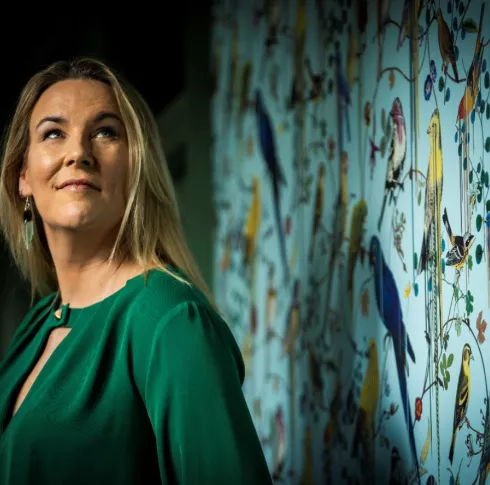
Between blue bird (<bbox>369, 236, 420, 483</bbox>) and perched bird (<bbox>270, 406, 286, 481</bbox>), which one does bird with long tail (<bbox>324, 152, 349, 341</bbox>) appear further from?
perched bird (<bbox>270, 406, 286, 481</bbox>)

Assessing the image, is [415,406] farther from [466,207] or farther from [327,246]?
[327,246]

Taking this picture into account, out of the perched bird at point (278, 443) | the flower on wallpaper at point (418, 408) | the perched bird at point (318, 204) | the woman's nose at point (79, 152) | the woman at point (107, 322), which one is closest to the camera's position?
the woman at point (107, 322)

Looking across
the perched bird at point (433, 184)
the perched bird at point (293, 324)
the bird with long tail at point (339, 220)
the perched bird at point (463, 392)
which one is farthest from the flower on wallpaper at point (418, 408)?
the perched bird at point (293, 324)

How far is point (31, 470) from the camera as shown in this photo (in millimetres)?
1367

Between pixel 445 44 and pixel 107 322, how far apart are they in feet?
2.40

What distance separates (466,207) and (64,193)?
73 centimetres

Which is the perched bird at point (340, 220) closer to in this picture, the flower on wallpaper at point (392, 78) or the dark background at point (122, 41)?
Result: the flower on wallpaper at point (392, 78)

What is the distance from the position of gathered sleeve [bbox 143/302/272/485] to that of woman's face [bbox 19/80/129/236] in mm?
306

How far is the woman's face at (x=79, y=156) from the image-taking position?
5.04 ft

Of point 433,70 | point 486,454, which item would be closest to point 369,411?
point 486,454

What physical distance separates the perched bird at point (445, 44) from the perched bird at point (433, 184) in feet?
0.26

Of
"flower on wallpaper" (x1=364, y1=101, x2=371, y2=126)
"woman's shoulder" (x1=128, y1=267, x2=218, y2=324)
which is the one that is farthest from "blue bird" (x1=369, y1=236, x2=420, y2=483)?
"woman's shoulder" (x1=128, y1=267, x2=218, y2=324)

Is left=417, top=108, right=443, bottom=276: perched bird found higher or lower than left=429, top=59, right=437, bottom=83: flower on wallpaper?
lower

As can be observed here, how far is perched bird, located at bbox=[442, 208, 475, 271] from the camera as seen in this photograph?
49.4 inches
